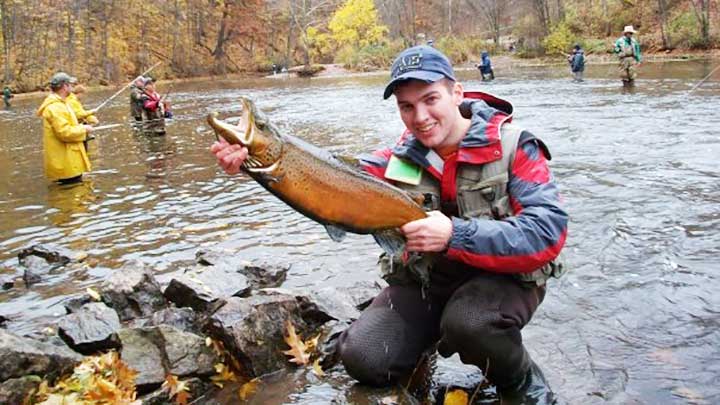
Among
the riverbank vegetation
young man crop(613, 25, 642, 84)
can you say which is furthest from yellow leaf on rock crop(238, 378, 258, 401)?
the riverbank vegetation

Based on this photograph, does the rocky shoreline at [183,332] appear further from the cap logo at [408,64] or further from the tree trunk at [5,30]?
the tree trunk at [5,30]

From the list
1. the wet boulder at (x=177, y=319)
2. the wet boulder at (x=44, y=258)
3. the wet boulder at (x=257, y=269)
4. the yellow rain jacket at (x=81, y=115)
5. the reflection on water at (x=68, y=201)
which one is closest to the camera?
the wet boulder at (x=177, y=319)

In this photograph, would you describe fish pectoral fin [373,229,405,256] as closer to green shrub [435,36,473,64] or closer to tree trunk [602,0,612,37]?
tree trunk [602,0,612,37]

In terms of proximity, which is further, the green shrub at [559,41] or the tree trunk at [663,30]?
the green shrub at [559,41]

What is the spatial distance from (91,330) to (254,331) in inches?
41.4

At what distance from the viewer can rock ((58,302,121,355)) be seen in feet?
12.7

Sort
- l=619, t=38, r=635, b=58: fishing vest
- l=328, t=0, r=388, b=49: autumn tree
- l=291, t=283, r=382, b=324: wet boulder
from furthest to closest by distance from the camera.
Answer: l=328, t=0, r=388, b=49: autumn tree → l=619, t=38, r=635, b=58: fishing vest → l=291, t=283, r=382, b=324: wet boulder

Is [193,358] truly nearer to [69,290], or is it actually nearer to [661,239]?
[69,290]

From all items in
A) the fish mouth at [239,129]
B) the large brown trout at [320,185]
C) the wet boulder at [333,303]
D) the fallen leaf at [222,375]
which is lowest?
the fallen leaf at [222,375]

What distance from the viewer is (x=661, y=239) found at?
20.3 feet

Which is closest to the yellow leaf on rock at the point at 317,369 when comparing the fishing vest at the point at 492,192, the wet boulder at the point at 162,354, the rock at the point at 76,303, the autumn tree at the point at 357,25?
the wet boulder at the point at 162,354

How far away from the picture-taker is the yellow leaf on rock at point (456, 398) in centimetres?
341

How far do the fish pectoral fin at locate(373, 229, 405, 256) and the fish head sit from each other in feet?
2.18

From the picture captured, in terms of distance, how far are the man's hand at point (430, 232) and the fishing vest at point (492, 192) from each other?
0.80ft
